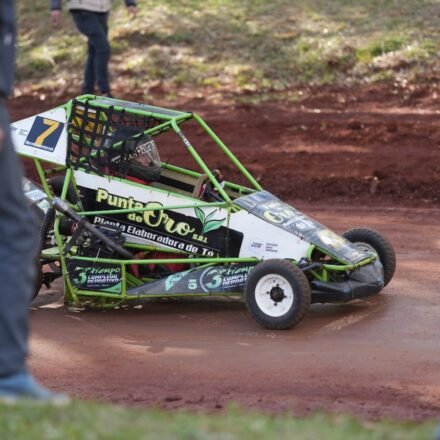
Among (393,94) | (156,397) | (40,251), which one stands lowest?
(156,397)

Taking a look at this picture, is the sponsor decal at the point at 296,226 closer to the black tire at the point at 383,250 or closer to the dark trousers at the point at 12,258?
the black tire at the point at 383,250

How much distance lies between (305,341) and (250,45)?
10.6m

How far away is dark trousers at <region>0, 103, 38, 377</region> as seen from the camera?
4.14 m

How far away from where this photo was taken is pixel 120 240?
8648 millimetres

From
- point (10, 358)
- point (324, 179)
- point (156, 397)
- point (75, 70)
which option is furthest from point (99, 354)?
point (75, 70)

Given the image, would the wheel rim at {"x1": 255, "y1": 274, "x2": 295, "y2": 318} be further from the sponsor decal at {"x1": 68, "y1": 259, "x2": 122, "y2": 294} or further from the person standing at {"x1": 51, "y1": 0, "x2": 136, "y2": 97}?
the person standing at {"x1": 51, "y1": 0, "x2": 136, "y2": 97}

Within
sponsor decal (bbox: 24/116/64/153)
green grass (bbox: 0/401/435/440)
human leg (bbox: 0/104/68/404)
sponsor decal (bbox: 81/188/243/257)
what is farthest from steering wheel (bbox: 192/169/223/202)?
human leg (bbox: 0/104/68/404)

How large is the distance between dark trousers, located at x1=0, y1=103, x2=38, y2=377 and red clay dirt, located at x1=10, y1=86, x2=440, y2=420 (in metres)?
2.49

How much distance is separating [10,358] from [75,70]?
14.1m

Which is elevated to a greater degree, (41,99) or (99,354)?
(41,99)

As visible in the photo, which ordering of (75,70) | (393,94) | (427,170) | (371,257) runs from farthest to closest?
(75,70) → (393,94) → (427,170) → (371,257)

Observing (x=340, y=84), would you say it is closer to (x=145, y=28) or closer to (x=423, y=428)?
(x=145, y=28)

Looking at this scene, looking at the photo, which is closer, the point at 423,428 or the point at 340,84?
the point at 423,428

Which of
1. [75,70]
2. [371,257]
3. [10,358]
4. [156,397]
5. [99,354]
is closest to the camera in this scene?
[10,358]
